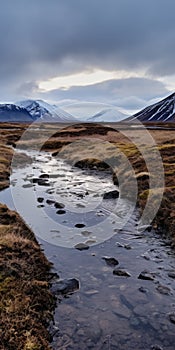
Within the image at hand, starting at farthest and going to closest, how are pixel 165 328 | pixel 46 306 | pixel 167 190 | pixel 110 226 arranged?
pixel 167 190
pixel 110 226
pixel 46 306
pixel 165 328

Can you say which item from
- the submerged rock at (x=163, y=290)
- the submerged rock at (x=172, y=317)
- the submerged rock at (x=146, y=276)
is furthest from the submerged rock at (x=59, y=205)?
the submerged rock at (x=172, y=317)

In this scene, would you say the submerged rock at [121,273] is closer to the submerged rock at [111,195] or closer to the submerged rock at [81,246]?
the submerged rock at [81,246]

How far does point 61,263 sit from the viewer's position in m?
16.4

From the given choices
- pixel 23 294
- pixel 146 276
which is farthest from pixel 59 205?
pixel 23 294

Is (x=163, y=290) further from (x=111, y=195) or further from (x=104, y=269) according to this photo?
(x=111, y=195)

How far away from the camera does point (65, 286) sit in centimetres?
1389

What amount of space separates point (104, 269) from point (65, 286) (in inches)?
103

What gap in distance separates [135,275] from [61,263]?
3.65 meters

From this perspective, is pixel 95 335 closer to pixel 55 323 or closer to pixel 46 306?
pixel 55 323

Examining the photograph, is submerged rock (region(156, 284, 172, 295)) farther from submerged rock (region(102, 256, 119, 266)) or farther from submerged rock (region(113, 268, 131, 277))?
submerged rock (region(102, 256, 119, 266))

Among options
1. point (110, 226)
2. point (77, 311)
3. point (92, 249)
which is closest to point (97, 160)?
point (110, 226)

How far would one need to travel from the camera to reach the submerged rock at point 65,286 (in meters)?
13.6

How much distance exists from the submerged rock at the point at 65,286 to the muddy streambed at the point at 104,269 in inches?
7.5

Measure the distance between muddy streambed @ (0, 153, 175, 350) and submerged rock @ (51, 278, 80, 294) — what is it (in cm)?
19
